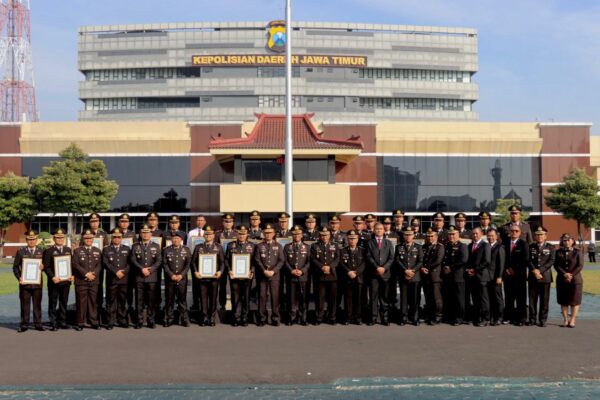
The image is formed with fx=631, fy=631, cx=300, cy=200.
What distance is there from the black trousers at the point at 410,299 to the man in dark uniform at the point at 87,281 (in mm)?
5155

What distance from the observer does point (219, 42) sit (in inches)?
2813

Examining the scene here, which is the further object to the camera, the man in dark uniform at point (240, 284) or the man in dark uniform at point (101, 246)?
the man in dark uniform at point (101, 246)

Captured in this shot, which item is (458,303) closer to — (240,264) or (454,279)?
(454,279)

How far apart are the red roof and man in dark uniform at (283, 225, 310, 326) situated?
18046 mm

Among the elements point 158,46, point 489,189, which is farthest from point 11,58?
point 489,189

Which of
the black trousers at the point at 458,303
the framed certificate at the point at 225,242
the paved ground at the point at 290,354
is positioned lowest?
the paved ground at the point at 290,354

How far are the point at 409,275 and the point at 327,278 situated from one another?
1405mm

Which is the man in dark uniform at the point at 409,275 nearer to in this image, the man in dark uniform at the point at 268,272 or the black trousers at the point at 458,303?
the black trousers at the point at 458,303

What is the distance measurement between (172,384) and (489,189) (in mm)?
34768

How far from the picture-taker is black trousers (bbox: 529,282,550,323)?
34.6 feet

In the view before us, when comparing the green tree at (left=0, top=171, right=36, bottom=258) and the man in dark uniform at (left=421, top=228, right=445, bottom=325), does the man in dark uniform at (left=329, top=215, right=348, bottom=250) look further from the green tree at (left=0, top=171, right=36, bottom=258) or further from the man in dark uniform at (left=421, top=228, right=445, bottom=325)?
the green tree at (left=0, top=171, right=36, bottom=258)

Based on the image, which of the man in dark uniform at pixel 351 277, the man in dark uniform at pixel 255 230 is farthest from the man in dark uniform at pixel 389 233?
the man in dark uniform at pixel 255 230

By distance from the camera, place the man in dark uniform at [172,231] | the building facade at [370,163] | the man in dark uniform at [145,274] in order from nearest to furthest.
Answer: the man in dark uniform at [145,274] < the man in dark uniform at [172,231] < the building facade at [370,163]

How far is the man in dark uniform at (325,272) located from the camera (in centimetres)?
1089
